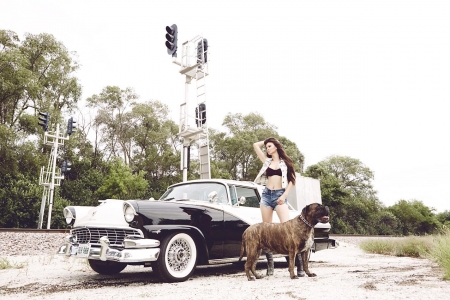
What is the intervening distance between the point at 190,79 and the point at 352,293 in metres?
11.2

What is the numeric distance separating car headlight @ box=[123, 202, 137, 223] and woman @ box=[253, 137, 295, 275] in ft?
5.72

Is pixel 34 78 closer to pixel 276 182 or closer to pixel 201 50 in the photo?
pixel 201 50

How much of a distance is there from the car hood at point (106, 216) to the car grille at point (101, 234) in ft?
0.21

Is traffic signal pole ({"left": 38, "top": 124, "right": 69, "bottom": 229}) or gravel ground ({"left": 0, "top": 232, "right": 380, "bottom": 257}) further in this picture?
traffic signal pole ({"left": 38, "top": 124, "right": 69, "bottom": 229})

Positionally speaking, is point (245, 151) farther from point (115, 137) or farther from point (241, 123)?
point (115, 137)

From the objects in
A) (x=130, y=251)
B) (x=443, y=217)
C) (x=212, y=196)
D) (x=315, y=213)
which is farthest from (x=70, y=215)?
(x=443, y=217)

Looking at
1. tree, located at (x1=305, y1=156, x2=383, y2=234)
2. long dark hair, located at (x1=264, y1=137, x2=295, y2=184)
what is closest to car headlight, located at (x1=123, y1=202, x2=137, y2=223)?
long dark hair, located at (x1=264, y1=137, x2=295, y2=184)

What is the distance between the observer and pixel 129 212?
4.48 metres

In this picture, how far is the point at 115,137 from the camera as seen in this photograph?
1481 inches

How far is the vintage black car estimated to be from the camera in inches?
172

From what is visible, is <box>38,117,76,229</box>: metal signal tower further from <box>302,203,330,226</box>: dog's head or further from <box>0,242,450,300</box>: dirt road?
<box>302,203,330,226</box>: dog's head

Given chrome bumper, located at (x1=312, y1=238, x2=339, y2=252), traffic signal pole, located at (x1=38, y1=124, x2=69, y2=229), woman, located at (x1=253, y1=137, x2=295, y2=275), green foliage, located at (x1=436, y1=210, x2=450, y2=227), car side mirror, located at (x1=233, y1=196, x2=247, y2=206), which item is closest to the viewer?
woman, located at (x1=253, y1=137, x2=295, y2=275)

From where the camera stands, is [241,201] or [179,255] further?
[241,201]

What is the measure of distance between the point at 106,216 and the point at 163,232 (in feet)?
2.57
